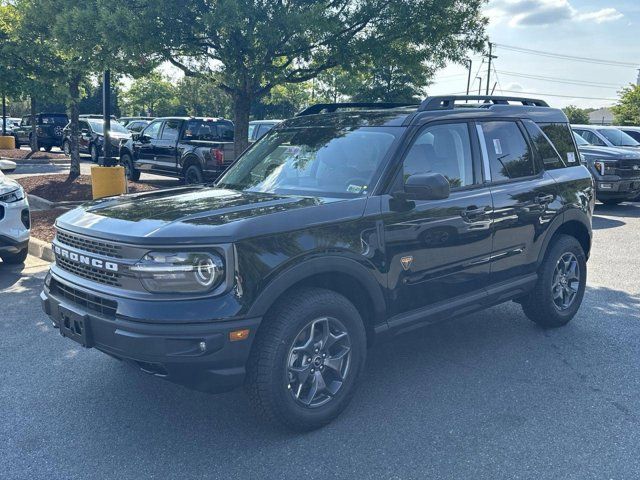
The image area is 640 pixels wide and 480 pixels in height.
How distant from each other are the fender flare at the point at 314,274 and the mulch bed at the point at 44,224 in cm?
578

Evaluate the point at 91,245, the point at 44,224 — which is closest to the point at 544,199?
the point at 91,245

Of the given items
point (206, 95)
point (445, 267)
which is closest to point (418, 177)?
point (445, 267)

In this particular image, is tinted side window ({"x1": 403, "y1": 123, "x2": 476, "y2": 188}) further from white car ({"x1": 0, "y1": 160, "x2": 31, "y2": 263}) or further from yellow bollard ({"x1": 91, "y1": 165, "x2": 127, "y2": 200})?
yellow bollard ({"x1": 91, "y1": 165, "x2": 127, "y2": 200})

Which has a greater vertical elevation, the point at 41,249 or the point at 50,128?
the point at 50,128

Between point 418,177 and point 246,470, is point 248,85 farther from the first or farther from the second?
point 246,470

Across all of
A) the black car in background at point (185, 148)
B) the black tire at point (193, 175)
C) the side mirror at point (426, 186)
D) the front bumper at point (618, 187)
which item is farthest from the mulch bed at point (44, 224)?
the front bumper at point (618, 187)

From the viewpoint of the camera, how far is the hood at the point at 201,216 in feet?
10.3

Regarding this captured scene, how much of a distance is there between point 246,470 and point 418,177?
1949 mm

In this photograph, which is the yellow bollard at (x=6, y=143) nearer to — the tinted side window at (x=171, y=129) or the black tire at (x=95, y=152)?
the black tire at (x=95, y=152)

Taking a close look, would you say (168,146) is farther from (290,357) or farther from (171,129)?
(290,357)

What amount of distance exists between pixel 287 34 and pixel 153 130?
8235 millimetres

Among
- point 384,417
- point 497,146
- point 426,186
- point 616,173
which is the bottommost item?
point 384,417

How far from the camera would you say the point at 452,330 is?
212 inches

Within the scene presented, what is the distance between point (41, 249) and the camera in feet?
25.6
